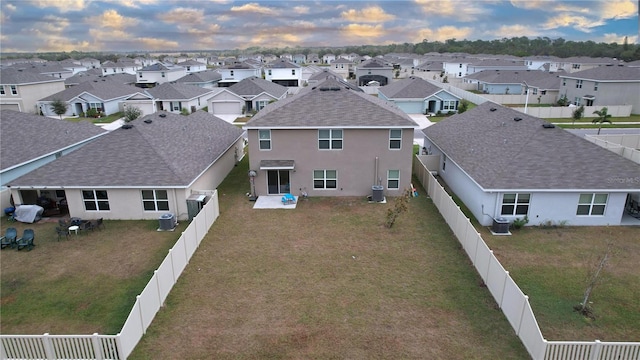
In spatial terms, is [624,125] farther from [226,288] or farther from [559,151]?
[226,288]

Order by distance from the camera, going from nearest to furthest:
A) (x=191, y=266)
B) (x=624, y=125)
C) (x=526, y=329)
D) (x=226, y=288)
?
1. (x=526, y=329)
2. (x=226, y=288)
3. (x=191, y=266)
4. (x=624, y=125)

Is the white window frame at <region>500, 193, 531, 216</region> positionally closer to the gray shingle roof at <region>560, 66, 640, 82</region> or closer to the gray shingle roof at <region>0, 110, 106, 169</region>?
the gray shingle roof at <region>0, 110, 106, 169</region>

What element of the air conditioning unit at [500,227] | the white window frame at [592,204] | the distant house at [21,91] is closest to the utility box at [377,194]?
the air conditioning unit at [500,227]

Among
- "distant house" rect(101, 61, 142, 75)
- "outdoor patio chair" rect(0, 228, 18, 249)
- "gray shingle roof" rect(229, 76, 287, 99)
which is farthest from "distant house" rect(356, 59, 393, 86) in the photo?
"outdoor patio chair" rect(0, 228, 18, 249)

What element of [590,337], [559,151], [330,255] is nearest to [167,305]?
[330,255]

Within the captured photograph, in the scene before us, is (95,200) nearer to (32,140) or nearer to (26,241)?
(26,241)

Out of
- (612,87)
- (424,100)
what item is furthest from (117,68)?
(612,87)
